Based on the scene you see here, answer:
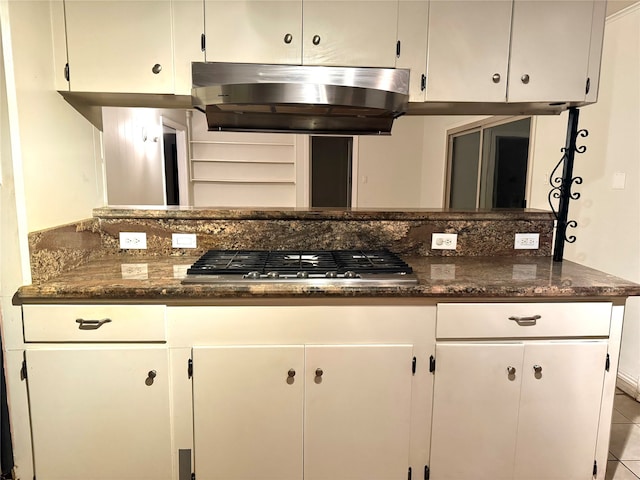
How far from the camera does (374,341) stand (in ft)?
4.61

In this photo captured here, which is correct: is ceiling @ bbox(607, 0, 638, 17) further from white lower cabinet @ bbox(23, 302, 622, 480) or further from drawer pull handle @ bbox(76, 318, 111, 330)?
drawer pull handle @ bbox(76, 318, 111, 330)

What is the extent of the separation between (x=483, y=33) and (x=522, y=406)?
151 centimetres

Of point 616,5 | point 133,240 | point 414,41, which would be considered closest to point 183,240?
point 133,240

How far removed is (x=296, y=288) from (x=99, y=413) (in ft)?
2.81

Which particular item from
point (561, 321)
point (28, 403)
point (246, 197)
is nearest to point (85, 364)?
point (28, 403)

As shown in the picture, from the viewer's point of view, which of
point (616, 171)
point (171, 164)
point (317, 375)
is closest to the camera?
point (317, 375)

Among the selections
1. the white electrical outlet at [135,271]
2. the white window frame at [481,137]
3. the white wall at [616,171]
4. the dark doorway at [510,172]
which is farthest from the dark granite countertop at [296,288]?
the dark doorway at [510,172]

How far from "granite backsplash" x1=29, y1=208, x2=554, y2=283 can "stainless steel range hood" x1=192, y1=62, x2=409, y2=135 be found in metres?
0.43

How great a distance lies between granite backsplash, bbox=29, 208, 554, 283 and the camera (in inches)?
71.8

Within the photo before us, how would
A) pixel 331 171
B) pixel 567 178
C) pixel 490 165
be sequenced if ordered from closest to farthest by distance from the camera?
pixel 567 178 → pixel 490 165 → pixel 331 171

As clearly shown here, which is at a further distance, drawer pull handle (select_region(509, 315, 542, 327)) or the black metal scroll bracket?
the black metal scroll bracket

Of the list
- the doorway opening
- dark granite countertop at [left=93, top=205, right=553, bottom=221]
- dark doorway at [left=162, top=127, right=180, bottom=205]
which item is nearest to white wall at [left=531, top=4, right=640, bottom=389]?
the doorway opening

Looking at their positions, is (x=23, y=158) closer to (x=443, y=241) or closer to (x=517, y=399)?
(x=443, y=241)

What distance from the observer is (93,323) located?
1.32 meters
